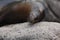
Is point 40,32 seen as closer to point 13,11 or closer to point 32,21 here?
point 32,21

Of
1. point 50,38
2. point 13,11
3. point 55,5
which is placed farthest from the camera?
point 55,5

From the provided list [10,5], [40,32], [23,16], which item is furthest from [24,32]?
[10,5]

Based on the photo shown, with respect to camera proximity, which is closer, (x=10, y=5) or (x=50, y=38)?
(x=50, y=38)

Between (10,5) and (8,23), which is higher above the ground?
(10,5)

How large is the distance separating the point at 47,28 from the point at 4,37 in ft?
0.82

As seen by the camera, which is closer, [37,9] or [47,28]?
[47,28]

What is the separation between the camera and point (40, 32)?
74 cm

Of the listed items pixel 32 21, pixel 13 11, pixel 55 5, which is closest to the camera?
pixel 32 21

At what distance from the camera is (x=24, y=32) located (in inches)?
29.6

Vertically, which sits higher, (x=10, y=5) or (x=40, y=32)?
(x=10, y=5)

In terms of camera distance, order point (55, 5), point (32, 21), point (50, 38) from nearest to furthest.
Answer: point (50, 38) → point (32, 21) → point (55, 5)

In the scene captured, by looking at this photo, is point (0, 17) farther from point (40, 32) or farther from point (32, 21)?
point (40, 32)

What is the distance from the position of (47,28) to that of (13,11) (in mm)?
300

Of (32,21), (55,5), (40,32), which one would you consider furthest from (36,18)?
(55,5)
